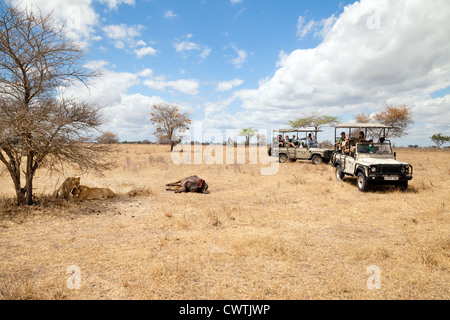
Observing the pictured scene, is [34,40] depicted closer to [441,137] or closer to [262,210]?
[262,210]

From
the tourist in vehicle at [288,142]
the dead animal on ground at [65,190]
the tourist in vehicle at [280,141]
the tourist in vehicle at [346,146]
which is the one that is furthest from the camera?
the tourist in vehicle at [280,141]

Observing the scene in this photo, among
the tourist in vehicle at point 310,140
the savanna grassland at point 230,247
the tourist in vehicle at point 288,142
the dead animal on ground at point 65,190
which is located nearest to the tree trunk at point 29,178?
the savanna grassland at point 230,247

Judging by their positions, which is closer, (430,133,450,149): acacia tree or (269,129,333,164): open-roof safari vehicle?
(269,129,333,164): open-roof safari vehicle

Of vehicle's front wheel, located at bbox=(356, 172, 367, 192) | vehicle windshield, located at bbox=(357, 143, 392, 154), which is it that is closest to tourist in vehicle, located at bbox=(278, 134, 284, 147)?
vehicle windshield, located at bbox=(357, 143, 392, 154)

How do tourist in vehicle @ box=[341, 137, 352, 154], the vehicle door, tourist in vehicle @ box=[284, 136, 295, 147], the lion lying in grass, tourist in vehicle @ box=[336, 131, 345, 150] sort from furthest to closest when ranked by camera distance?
tourist in vehicle @ box=[284, 136, 295, 147] < the vehicle door < tourist in vehicle @ box=[336, 131, 345, 150] < tourist in vehicle @ box=[341, 137, 352, 154] < the lion lying in grass

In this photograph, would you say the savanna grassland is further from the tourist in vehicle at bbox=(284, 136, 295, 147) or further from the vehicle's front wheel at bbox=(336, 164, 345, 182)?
the tourist in vehicle at bbox=(284, 136, 295, 147)

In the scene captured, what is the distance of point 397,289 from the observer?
3.53 metres

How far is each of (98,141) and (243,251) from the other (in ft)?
19.8

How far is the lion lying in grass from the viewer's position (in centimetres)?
899

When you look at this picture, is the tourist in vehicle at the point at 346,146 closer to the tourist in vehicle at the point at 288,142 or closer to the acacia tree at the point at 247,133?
the tourist in vehicle at the point at 288,142

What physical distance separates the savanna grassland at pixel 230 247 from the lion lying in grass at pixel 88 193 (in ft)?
1.34

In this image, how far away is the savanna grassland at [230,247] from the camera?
3.58 metres

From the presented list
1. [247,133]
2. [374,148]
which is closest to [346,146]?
[374,148]
